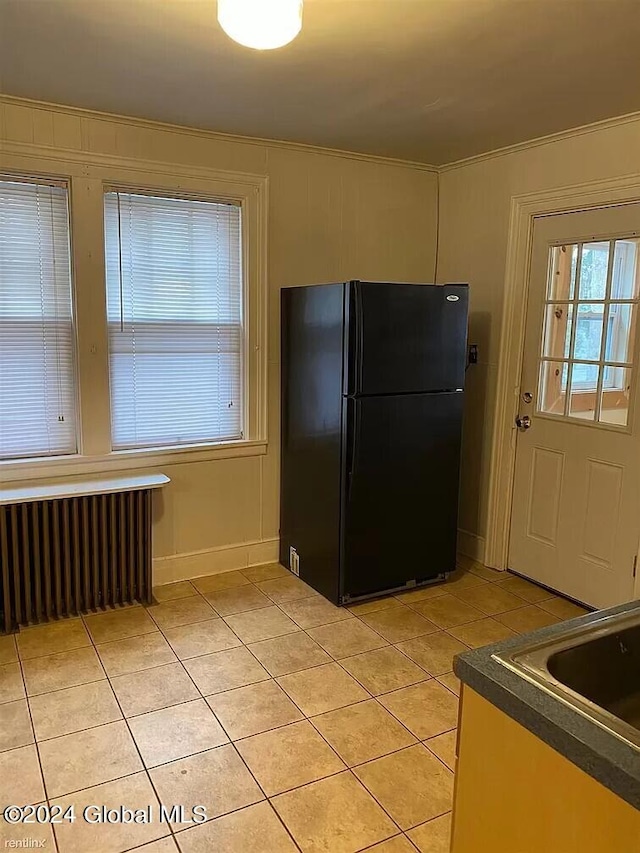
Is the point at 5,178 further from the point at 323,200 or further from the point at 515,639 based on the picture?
the point at 515,639

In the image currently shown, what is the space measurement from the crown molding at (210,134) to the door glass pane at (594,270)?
1.22m

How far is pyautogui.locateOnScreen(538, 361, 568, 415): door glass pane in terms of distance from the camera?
3.43 m

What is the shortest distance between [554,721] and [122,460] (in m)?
2.74

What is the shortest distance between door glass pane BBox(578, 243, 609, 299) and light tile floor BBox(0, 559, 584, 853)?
1.60 meters

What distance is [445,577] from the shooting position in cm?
367

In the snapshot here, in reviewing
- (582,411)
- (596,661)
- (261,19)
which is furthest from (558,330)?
(596,661)

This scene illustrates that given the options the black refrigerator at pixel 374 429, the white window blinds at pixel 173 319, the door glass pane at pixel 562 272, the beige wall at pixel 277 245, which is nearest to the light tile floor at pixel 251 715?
the black refrigerator at pixel 374 429

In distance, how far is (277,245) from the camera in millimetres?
3617

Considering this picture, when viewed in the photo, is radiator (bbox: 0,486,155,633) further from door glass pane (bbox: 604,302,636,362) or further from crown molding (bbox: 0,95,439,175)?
door glass pane (bbox: 604,302,636,362)

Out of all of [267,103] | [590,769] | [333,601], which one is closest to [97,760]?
[333,601]

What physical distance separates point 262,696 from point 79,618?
112cm

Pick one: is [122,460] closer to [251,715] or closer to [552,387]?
[251,715]

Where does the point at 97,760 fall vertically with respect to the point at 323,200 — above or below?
below

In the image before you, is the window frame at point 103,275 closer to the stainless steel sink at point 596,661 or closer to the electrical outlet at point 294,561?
the electrical outlet at point 294,561
